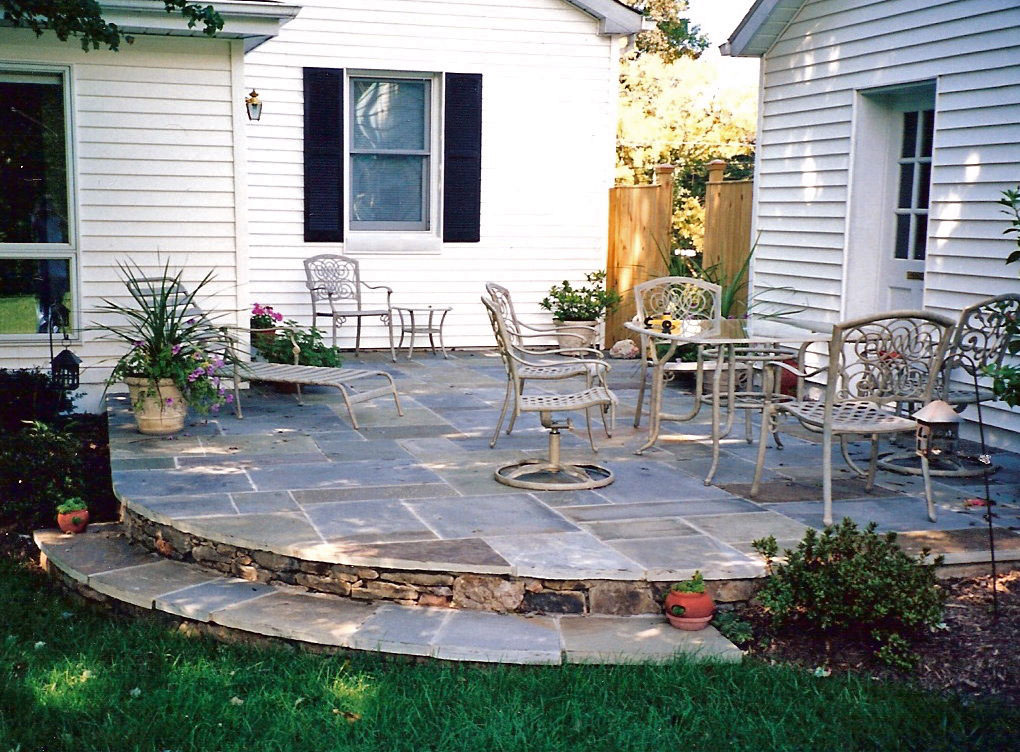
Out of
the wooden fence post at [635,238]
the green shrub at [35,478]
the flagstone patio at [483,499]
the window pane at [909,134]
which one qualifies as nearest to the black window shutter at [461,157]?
the wooden fence post at [635,238]

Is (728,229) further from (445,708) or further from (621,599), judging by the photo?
(445,708)

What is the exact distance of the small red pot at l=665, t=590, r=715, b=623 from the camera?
3.89 metres

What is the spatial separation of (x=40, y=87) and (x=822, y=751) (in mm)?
6280

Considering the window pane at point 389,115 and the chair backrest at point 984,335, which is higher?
the window pane at point 389,115

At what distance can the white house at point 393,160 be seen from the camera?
745 cm

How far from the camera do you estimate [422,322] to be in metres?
10.6

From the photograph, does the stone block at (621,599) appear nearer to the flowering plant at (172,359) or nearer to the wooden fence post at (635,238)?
the flowering plant at (172,359)

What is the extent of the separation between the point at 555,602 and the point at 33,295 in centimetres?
477

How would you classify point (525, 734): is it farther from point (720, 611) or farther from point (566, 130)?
point (566, 130)

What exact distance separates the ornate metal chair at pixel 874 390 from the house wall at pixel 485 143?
558 cm

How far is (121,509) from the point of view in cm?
517

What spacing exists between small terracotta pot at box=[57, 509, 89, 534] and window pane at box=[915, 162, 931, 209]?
17.5 feet

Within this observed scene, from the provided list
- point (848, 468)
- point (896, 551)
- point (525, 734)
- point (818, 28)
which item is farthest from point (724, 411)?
point (525, 734)

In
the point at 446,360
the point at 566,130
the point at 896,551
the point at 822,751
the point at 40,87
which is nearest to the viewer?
the point at 822,751
